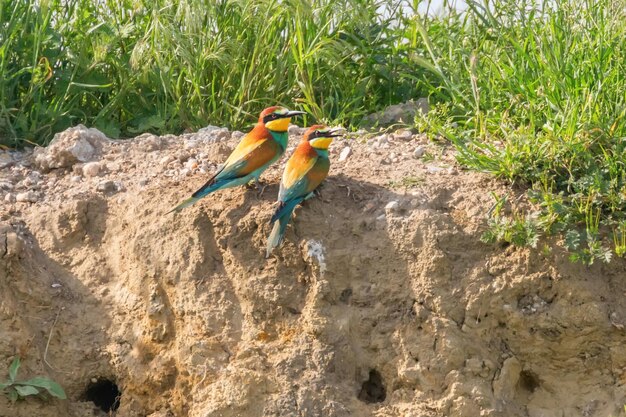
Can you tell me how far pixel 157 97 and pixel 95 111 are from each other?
31 centimetres

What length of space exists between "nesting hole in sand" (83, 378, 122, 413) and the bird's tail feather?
81cm

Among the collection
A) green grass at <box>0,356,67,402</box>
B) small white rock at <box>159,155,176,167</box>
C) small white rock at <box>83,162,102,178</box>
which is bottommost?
green grass at <box>0,356,67,402</box>

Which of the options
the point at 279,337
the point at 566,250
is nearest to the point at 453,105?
the point at 566,250

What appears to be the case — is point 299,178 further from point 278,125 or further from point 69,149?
point 69,149

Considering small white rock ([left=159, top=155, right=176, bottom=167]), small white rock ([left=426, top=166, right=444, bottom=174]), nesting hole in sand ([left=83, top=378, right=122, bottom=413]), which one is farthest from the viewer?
small white rock ([left=159, top=155, right=176, bottom=167])

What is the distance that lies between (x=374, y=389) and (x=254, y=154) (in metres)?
0.96

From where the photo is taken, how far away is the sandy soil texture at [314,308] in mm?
4281

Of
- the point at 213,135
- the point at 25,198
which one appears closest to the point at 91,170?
the point at 25,198

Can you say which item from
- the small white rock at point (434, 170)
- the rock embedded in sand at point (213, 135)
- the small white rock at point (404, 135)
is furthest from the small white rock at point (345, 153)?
the rock embedded in sand at point (213, 135)

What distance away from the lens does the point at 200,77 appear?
205 inches

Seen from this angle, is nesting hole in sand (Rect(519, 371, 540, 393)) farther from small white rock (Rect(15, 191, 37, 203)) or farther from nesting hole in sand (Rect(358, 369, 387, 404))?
small white rock (Rect(15, 191, 37, 203))

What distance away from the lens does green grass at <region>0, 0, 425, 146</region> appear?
5.18 meters

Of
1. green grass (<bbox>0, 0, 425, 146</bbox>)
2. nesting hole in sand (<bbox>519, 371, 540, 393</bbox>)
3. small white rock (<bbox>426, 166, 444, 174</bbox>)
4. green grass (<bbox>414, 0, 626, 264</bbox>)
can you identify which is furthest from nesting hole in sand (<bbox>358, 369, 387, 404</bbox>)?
green grass (<bbox>0, 0, 425, 146</bbox>)

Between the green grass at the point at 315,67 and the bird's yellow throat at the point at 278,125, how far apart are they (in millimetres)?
549
